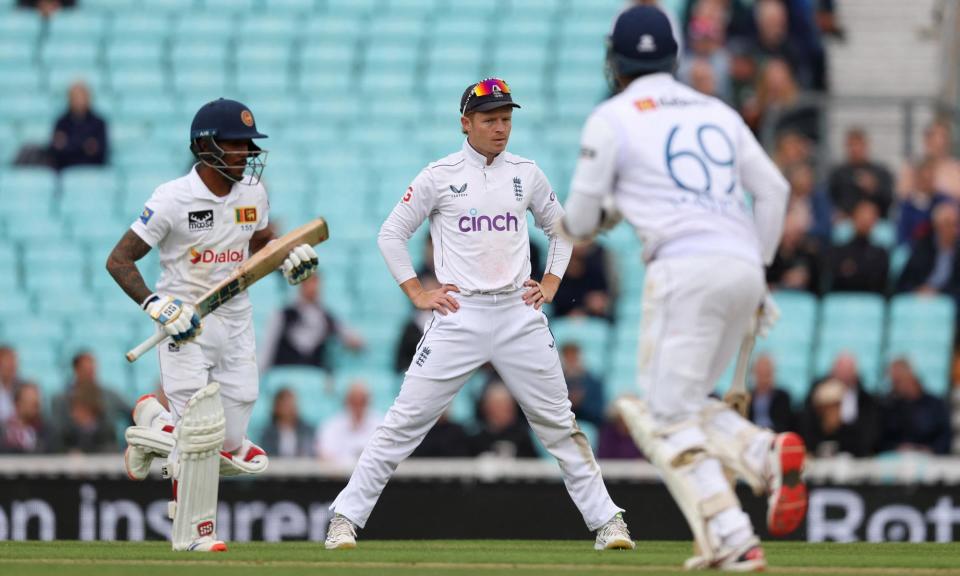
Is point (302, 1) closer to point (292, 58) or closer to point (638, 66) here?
point (292, 58)

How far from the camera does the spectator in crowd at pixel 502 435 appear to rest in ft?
42.7

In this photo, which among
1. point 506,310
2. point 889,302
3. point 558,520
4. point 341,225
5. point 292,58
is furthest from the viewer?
point 292,58

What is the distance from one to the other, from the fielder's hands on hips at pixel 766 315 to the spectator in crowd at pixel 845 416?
6.01m

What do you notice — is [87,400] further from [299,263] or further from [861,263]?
[861,263]

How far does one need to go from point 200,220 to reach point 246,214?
0.87 ft

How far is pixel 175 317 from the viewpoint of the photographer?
28.3 ft

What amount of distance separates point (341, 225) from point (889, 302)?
15.3ft

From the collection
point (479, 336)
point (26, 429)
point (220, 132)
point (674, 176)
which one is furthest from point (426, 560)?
point (26, 429)

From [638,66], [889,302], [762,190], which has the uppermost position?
[638,66]

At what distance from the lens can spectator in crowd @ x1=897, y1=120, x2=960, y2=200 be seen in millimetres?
15258

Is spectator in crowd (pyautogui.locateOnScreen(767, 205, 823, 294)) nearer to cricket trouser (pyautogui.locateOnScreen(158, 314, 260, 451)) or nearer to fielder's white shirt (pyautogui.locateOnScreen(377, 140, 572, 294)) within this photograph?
fielder's white shirt (pyautogui.locateOnScreen(377, 140, 572, 294))

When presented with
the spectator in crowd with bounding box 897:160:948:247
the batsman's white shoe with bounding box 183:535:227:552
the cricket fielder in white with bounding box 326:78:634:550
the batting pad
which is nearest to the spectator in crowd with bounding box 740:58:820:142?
Result: the spectator in crowd with bounding box 897:160:948:247

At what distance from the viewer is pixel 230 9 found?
18.9 metres

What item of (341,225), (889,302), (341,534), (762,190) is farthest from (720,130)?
(341,225)
